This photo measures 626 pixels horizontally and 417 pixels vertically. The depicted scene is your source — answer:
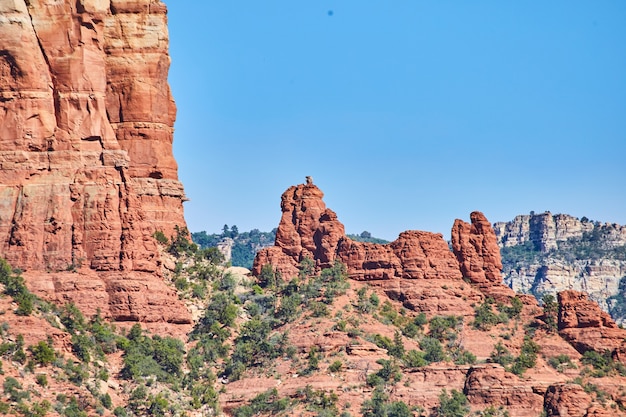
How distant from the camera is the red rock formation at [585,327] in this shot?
151m

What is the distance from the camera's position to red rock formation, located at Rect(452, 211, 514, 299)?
162250 mm

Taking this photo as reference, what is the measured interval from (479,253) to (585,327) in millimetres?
13794

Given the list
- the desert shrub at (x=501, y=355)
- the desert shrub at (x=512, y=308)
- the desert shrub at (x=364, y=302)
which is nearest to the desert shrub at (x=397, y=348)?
the desert shrub at (x=364, y=302)

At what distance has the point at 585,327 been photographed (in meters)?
153

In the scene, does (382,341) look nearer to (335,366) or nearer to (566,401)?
(335,366)

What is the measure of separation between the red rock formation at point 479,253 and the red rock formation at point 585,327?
8464 millimetres

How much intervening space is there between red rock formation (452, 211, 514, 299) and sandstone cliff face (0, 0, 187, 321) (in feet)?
98.4

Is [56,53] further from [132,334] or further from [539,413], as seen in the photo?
[539,413]

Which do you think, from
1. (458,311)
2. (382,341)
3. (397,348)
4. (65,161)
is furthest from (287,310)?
(65,161)

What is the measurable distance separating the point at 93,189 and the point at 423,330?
3041 centimetres

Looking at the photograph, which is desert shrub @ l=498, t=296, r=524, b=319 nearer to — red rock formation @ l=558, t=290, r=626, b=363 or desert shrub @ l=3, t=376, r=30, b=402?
red rock formation @ l=558, t=290, r=626, b=363

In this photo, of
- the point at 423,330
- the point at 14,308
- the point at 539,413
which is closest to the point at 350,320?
the point at 423,330

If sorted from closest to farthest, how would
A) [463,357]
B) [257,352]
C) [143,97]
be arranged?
[257,352], [143,97], [463,357]

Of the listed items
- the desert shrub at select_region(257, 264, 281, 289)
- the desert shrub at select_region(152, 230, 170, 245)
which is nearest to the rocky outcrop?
the desert shrub at select_region(257, 264, 281, 289)
